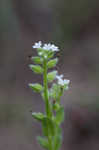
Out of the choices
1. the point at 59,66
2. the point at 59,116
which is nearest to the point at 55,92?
the point at 59,116

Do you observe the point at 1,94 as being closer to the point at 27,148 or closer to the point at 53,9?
the point at 27,148

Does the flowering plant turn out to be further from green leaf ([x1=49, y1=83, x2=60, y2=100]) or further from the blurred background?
the blurred background

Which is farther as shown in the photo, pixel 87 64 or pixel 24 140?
pixel 87 64

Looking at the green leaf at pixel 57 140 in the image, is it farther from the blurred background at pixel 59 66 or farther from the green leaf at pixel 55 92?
the blurred background at pixel 59 66

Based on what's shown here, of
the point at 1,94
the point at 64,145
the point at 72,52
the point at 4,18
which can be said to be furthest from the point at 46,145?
the point at 72,52

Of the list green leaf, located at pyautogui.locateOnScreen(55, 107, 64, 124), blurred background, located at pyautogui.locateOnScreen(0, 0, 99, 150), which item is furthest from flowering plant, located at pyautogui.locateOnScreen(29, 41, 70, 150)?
blurred background, located at pyautogui.locateOnScreen(0, 0, 99, 150)

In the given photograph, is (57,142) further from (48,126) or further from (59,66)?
(59,66)

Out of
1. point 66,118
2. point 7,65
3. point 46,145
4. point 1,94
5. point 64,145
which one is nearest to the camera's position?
point 46,145
